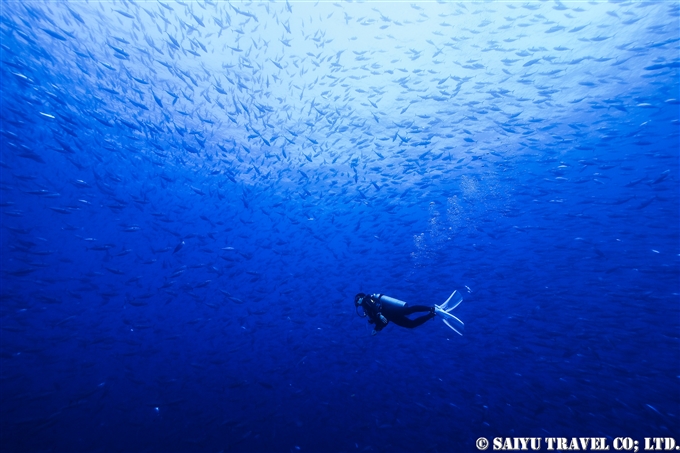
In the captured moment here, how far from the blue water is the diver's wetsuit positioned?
5.50 m

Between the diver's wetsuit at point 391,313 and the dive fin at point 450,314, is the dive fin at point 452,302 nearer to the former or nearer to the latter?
the dive fin at point 450,314

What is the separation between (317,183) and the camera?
21.9 m

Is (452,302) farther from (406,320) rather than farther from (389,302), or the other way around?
(389,302)

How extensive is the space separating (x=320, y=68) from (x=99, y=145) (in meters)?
12.3

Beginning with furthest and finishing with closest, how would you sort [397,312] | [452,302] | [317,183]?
[317,183]
[452,302]
[397,312]

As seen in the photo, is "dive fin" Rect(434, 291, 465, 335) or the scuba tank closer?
the scuba tank

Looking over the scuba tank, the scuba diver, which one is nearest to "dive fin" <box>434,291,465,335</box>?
the scuba diver

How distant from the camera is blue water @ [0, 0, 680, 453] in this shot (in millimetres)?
10820

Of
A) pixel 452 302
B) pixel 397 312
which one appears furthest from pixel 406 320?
pixel 452 302

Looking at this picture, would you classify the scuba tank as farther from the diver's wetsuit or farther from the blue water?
the blue water

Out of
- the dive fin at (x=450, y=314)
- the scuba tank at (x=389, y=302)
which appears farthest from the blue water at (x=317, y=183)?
the dive fin at (x=450, y=314)

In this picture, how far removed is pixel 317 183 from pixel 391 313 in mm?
17443

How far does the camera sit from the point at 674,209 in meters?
19.3

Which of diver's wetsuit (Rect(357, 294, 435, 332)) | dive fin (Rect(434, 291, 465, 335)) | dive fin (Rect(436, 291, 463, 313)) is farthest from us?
dive fin (Rect(436, 291, 463, 313))
